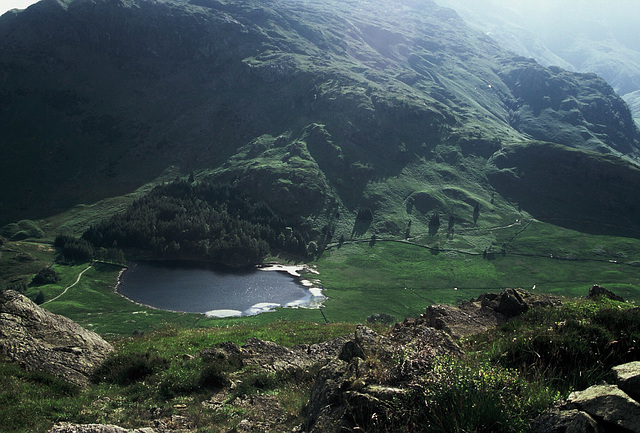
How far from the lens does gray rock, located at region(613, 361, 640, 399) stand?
9.70m

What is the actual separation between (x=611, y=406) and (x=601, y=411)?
25cm

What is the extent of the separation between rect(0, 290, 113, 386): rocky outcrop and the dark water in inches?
4916

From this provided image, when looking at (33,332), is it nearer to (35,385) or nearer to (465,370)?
(35,385)

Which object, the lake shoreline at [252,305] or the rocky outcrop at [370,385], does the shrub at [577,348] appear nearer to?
the rocky outcrop at [370,385]

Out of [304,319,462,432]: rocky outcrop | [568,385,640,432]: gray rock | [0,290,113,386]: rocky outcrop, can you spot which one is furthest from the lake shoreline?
[568,385,640,432]: gray rock

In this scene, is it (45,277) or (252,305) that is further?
(45,277)

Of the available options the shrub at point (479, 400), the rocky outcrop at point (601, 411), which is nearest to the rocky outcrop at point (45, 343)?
the shrub at point (479, 400)

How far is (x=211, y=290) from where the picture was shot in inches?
6772

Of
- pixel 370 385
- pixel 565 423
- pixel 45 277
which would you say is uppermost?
pixel 565 423

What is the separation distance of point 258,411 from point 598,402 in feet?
43.6

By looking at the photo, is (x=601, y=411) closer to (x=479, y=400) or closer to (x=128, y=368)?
(x=479, y=400)

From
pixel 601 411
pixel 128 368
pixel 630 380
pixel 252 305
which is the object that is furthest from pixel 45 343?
pixel 252 305

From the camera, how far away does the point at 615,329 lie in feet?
47.9

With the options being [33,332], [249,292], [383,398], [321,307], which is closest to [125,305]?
[249,292]
